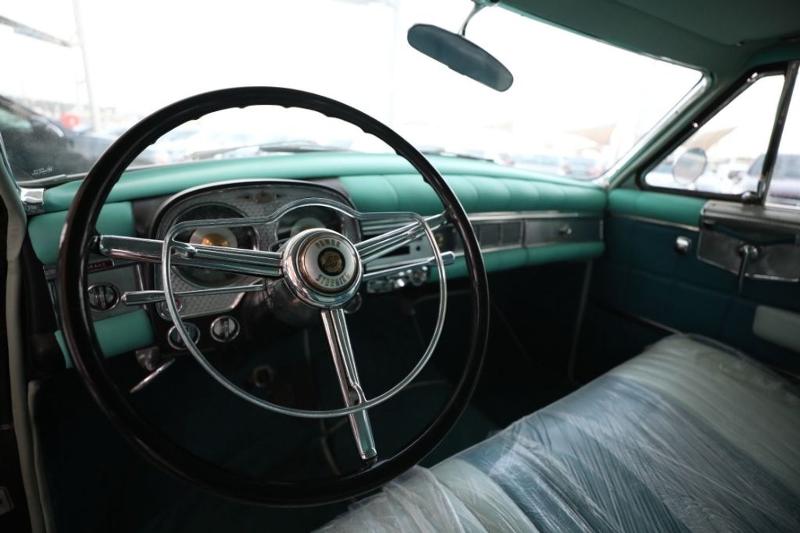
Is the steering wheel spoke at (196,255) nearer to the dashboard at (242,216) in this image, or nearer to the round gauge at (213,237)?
the dashboard at (242,216)

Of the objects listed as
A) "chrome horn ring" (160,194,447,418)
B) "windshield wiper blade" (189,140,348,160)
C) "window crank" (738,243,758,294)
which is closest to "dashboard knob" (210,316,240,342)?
"chrome horn ring" (160,194,447,418)

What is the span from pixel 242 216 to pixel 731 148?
202 centimetres

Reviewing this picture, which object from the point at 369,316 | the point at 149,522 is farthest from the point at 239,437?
the point at 369,316

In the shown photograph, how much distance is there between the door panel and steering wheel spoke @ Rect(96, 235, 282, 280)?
182cm

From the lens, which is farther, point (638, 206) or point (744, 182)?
point (638, 206)

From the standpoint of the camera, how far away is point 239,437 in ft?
5.42

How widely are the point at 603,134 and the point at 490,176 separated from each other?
2.82 feet

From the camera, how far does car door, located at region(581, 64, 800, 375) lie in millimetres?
1710

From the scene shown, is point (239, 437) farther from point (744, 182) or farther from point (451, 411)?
point (744, 182)

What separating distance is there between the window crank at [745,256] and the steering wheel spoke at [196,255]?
1768mm

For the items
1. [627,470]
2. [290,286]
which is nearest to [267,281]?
[290,286]

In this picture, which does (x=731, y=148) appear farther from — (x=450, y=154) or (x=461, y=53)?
(x=461, y=53)

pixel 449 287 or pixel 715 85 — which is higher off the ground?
pixel 715 85

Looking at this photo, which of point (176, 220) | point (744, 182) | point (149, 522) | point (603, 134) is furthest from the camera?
point (603, 134)
